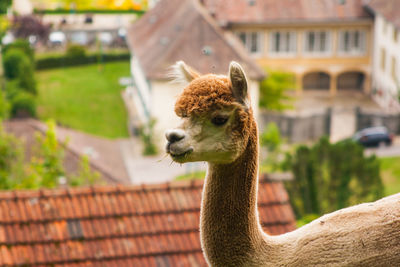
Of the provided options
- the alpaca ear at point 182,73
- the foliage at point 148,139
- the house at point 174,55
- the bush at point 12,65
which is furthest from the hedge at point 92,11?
the alpaca ear at point 182,73

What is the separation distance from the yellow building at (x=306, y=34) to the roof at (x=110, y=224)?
6051 centimetres

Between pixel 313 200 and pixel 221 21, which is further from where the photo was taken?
pixel 221 21

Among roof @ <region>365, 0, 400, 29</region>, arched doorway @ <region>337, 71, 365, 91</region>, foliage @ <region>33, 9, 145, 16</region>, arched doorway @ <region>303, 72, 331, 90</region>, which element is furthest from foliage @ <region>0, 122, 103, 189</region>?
foliage @ <region>33, 9, 145, 16</region>

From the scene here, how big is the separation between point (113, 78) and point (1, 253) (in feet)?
228

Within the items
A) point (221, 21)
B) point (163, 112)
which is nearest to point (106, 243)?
point (163, 112)

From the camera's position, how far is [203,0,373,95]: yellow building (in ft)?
254

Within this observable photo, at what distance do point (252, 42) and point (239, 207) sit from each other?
7306cm

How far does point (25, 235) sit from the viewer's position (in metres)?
15.8

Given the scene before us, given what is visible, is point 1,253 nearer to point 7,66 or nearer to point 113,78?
point 7,66

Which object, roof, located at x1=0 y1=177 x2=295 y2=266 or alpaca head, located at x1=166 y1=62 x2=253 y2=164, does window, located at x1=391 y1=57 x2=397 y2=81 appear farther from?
alpaca head, located at x1=166 y1=62 x2=253 y2=164

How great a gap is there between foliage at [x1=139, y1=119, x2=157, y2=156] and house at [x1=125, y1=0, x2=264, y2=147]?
21.2 inches

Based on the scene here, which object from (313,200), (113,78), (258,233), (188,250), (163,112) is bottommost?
(113,78)

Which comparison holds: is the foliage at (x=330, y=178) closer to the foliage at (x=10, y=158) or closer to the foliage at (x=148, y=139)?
the foliage at (x=10, y=158)

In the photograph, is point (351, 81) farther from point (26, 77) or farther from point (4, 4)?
point (4, 4)
